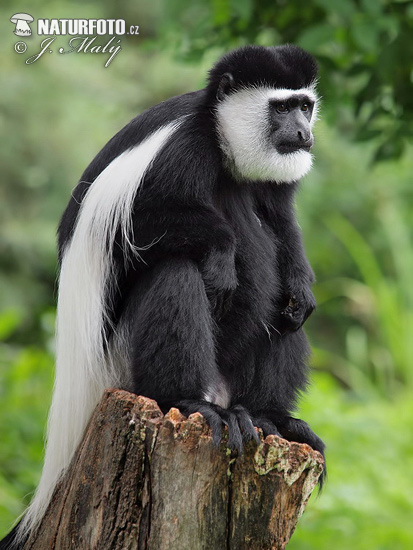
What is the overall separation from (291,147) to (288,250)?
0.39 m

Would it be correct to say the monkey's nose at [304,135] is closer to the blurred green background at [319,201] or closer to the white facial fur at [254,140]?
the white facial fur at [254,140]

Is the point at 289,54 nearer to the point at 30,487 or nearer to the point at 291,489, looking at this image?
the point at 291,489

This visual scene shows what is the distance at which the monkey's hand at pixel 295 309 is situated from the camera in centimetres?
277

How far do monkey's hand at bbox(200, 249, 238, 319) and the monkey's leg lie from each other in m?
0.04

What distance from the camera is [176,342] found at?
91.2 inches

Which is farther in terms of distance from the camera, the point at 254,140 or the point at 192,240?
the point at 254,140

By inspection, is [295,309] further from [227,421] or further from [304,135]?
[227,421]

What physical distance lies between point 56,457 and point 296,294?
1.01 metres

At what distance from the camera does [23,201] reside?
6766mm

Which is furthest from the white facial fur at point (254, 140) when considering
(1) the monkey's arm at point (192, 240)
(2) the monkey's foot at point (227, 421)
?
(2) the monkey's foot at point (227, 421)

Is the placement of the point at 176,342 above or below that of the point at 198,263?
below

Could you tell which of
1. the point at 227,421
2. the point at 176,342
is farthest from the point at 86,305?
the point at 227,421

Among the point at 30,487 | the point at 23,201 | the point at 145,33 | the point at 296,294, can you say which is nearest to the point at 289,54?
the point at 296,294

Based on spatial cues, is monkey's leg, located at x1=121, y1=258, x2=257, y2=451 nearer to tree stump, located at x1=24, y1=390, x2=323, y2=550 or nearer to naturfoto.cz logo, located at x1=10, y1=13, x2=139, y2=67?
tree stump, located at x1=24, y1=390, x2=323, y2=550
